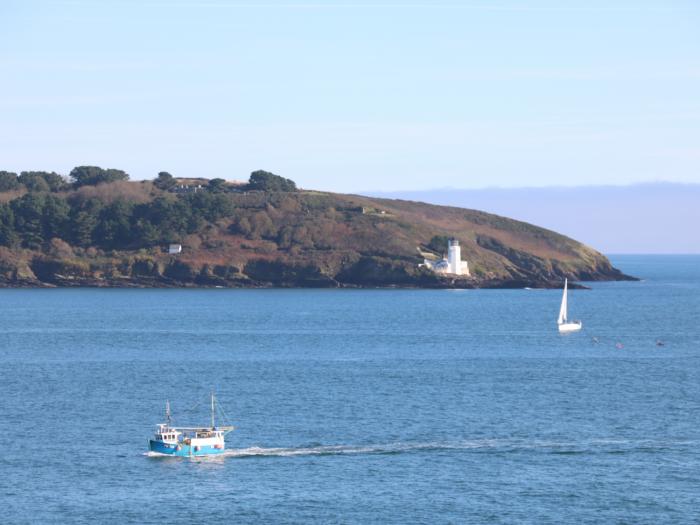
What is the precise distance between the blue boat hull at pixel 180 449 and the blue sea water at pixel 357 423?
0.75 metres

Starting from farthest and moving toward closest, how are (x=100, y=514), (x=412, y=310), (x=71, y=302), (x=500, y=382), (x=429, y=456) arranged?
(x=71, y=302) → (x=412, y=310) → (x=500, y=382) → (x=429, y=456) → (x=100, y=514)

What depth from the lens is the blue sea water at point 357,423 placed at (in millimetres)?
52062

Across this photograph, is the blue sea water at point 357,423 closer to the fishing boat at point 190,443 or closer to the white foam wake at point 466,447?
the white foam wake at point 466,447

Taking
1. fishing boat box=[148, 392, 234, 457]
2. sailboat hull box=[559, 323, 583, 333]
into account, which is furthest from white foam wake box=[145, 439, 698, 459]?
sailboat hull box=[559, 323, 583, 333]

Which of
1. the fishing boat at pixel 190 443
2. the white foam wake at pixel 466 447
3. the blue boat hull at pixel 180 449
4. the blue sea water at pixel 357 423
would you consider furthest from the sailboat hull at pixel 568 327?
the blue boat hull at pixel 180 449

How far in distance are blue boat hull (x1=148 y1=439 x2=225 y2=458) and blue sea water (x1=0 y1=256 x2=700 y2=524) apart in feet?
2.45

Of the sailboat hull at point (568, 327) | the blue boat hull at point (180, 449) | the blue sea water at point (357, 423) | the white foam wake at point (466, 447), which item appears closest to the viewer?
the blue sea water at point (357, 423)

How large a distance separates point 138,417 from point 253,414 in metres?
7.14

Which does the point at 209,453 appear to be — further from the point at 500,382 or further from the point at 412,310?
the point at 412,310

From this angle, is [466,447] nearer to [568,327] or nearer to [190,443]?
[190,443]

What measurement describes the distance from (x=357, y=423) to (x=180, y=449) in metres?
12.8

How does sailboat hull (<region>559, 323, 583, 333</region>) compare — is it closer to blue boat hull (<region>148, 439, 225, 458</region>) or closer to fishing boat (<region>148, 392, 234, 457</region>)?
fishing boat (<region>148, 392, 234, 457</region>)

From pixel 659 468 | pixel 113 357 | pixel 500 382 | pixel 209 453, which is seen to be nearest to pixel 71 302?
pixel 113 357

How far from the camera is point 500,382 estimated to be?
3474 inches
